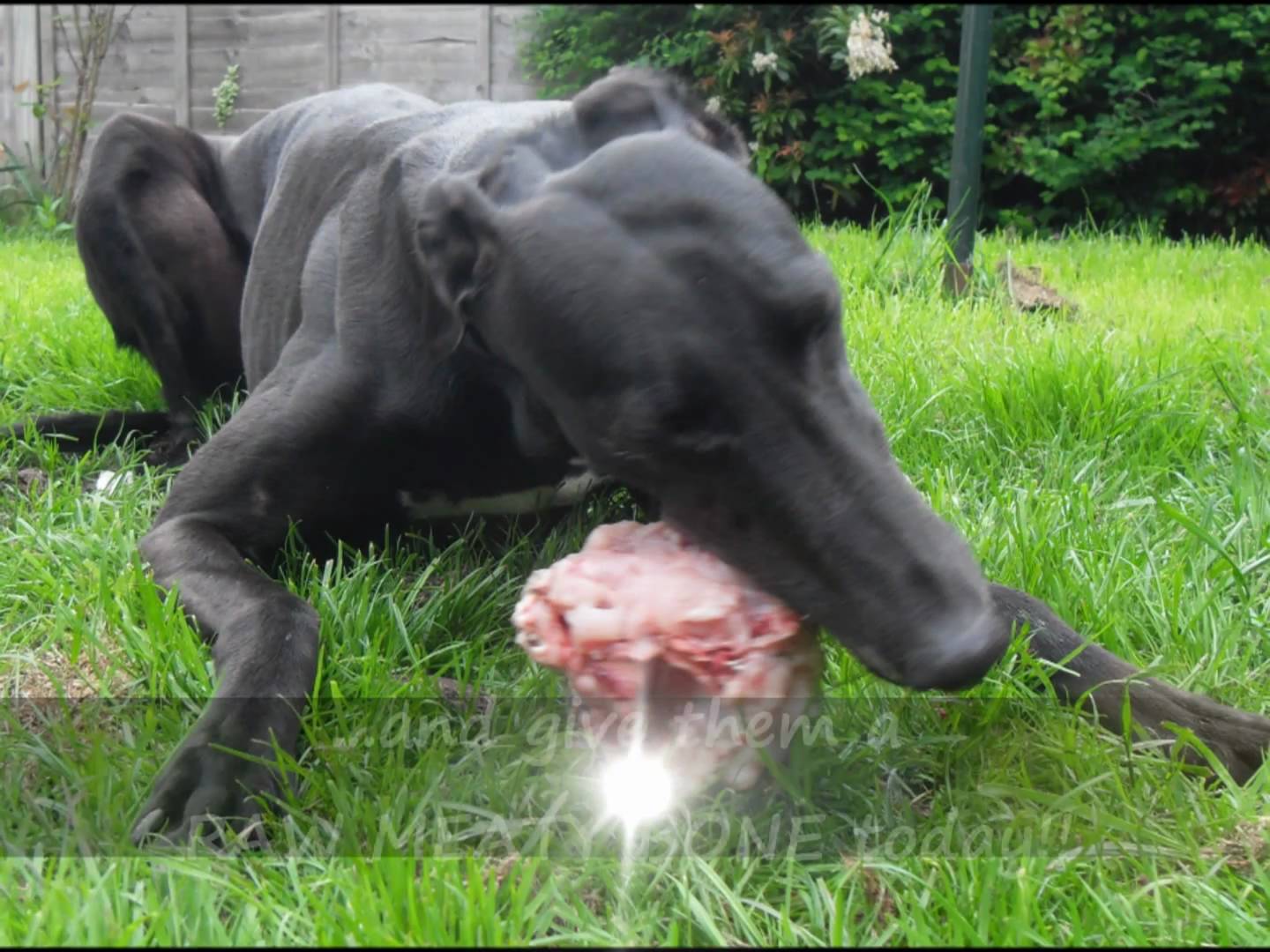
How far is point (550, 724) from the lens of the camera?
6.37 feet

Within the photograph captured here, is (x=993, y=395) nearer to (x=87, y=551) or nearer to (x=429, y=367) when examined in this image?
(x=429, y=367)

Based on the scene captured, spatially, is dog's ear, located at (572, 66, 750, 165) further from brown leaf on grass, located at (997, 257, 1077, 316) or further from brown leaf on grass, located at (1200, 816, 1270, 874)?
brown leaf on grass, located at (997, 257, 1077, 316)

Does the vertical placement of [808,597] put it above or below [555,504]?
above

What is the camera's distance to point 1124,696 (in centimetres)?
194

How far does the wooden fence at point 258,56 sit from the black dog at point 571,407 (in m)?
7.77

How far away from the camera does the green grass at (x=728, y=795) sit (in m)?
1.47

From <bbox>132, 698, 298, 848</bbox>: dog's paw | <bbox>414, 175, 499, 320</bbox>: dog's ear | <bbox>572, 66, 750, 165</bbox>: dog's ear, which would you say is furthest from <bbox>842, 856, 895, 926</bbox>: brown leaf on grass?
<bbox>572, 66, 750, 165</bbox>: dog's ear

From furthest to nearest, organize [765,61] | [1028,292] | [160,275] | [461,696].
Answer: [765,61], [1028,292], [160,275], [461,696]

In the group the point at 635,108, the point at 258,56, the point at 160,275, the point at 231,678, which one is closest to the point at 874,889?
the point at 231,678

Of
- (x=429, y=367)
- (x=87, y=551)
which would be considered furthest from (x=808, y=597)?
(x=87, y=551)

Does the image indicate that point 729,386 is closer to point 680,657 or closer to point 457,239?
point 680,657

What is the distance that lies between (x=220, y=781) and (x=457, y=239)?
96 centimetres

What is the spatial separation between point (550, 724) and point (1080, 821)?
779mm

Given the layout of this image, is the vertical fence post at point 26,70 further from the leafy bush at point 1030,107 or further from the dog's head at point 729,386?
the dog's head at point 729,386
